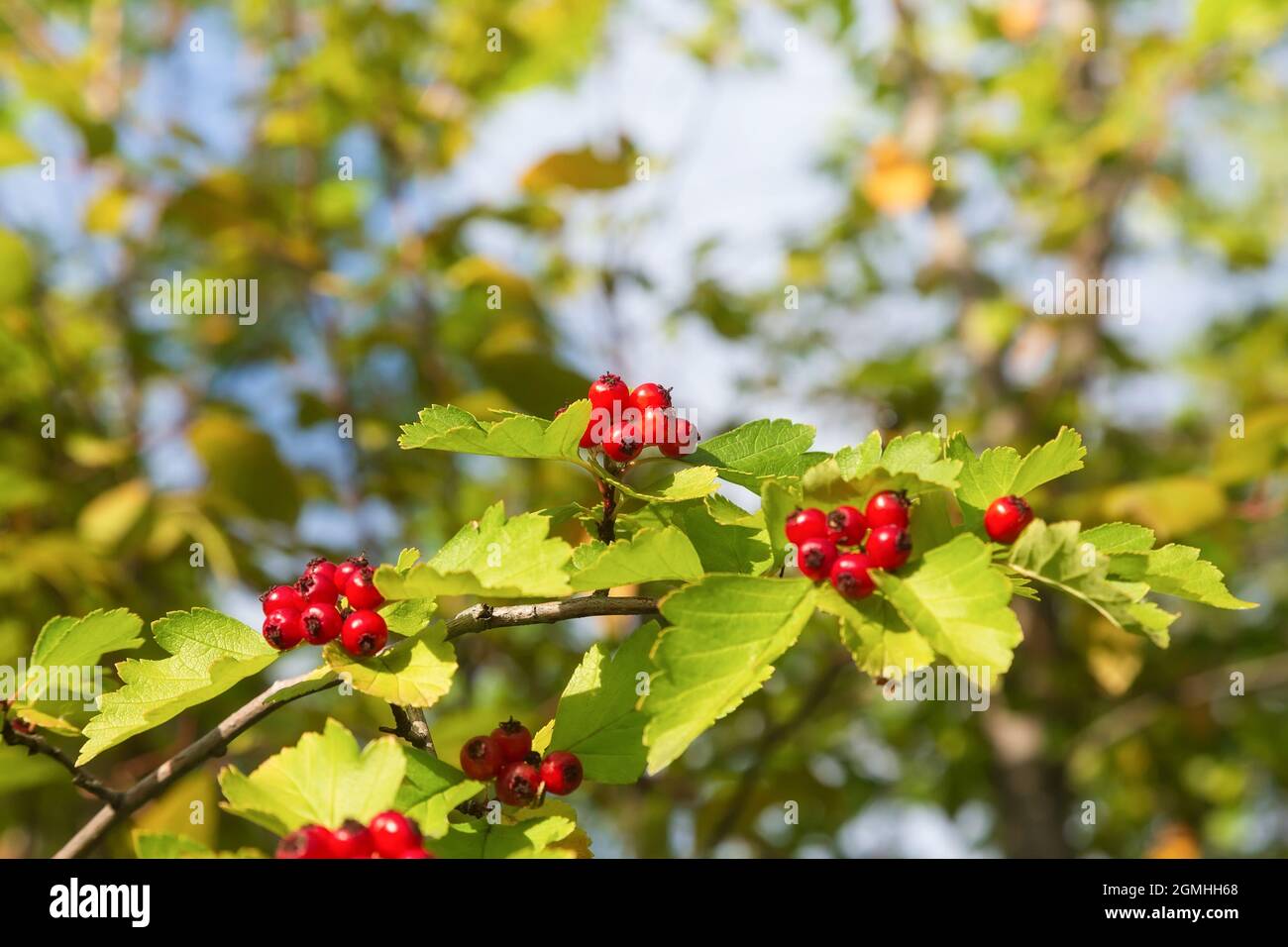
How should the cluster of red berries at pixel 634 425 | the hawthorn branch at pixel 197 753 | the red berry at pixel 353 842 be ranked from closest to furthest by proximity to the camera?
the red berry at pixel 353 842, the hawthorn branch at pixel 197 753, the cluster of red berries at pixel 634 425

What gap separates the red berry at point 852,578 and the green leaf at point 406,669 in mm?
436

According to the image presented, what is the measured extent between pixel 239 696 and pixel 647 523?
2.30 metres

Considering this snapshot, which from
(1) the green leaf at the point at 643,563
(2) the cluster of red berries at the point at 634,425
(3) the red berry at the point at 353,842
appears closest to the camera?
(3) the red berry at the point at 353,842

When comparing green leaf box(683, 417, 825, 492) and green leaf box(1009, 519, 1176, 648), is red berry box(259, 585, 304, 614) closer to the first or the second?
green leaf box(683, 417, 825, 492)

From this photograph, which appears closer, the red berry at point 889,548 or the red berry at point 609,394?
the red berry at point 889,548

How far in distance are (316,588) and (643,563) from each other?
0.43 metres

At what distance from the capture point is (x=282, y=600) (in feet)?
Answer: 4.13

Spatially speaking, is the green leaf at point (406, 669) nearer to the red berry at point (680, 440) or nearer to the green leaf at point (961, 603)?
the red berry at point (680, 440)

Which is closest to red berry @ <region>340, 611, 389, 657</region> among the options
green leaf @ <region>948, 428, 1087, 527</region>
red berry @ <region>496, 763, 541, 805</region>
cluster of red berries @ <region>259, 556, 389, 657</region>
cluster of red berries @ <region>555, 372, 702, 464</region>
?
cluster of red berries @ <region>259, 556, 389, 657</region>

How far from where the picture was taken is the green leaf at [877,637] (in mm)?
1066

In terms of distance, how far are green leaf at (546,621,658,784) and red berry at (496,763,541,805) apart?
56 mm

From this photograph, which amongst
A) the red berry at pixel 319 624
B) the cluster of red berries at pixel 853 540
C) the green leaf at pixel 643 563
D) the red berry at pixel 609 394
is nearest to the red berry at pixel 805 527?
the cluster of red berries at pixel 853 540

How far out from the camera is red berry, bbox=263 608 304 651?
4.02ft
